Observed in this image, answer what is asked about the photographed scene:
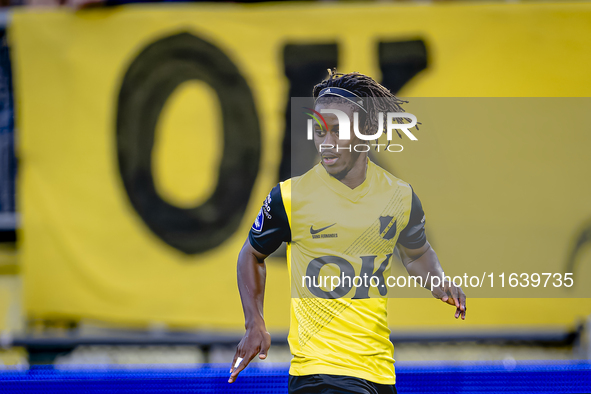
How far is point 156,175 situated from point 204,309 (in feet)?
4.35

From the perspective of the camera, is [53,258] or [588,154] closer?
[588,154]

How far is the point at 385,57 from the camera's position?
4180 mm

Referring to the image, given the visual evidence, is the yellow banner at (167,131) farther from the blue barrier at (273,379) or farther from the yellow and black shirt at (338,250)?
the yellow and black shirt at (338,250)

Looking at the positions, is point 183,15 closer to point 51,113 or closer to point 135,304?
point 51,113

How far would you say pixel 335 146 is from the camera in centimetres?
180

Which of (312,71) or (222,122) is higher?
(312,71)

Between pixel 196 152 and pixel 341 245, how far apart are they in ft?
9.17

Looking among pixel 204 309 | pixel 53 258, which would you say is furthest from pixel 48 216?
pixel 204 309

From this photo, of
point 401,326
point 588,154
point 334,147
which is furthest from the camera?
point 401,326

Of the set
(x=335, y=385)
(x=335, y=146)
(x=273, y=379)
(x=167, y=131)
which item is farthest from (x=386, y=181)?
(x=167, y=131)

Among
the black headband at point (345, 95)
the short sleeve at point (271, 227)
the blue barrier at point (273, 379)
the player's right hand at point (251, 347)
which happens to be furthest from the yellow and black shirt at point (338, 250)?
the blue barrier at point (273, 379)

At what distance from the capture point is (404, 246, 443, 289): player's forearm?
6.27 feet

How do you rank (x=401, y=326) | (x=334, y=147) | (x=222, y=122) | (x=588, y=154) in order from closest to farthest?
(x=334, y=147) → (x=588, y=154) → (x=401, y=326) → (x=222, y=122)

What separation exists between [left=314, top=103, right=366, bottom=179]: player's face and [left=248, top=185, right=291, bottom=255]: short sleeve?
0.24 meters
